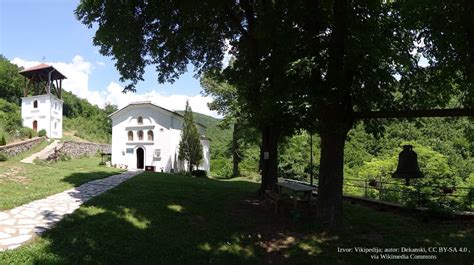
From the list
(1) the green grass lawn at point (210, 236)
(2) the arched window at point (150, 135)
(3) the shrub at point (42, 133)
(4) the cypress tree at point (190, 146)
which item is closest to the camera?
(1) the green grass lawn at point (210, 236)

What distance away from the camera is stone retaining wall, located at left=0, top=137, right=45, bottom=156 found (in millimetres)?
24633

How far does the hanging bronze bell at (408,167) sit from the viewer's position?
7.69 m

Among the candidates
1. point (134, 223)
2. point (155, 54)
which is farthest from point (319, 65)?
point (155, 54)

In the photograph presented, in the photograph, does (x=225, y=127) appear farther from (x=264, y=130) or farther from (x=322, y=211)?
(x=322, y=211)

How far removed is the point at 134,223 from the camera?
844 centimetres

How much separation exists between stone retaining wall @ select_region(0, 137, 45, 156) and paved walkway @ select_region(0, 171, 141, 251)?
53.0 ft

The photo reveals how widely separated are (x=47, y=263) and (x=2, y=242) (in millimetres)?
1199

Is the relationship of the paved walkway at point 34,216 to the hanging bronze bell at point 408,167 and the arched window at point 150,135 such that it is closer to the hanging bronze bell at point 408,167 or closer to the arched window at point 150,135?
the hanging bronze bell at point 408,167

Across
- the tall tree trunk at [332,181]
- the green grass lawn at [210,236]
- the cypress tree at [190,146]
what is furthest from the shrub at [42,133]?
the tall tree trunk at [332,181]

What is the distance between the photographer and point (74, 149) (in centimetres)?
3700

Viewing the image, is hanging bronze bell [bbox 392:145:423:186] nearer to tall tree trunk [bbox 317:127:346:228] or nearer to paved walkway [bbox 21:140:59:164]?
tall tree trunk [bbox 317:127:346:228]

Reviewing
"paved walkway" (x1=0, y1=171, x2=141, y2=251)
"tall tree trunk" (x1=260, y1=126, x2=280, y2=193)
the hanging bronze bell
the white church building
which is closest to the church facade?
the white church building

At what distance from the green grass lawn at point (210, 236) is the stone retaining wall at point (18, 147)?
17259mm

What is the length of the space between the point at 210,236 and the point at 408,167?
4427 millimetres
